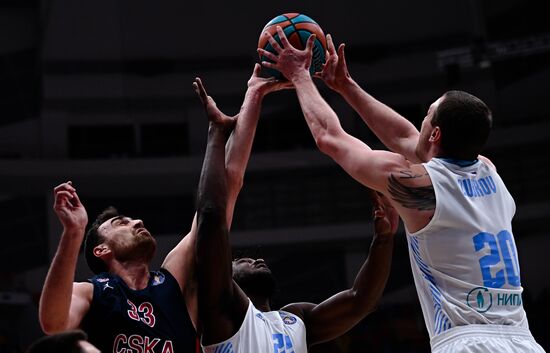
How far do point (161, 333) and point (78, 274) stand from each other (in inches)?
617

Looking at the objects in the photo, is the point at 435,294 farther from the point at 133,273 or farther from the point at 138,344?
the point at 133,273

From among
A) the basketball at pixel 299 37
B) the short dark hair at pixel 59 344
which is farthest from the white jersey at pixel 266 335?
the short dark hair at pixel 59 344

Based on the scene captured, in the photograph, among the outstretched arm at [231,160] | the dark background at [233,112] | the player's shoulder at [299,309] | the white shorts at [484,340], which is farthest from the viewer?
the dark background at [233,112]

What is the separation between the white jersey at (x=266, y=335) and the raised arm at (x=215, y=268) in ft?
0.14

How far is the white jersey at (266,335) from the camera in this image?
4.29m

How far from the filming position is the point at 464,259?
12.1 feet

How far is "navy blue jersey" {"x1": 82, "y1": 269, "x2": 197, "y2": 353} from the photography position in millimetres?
3986

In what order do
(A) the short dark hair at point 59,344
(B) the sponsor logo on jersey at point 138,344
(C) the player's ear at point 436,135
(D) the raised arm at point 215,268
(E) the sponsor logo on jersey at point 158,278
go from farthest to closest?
(E) the sponsor logo on jersey at point 158,278
(D) the raised arm at point 215,268
(B) the sponsor logo on jersey at point 138,344
(C) the player's ear at point 436,135
(A) the short dark hair at point 59,344

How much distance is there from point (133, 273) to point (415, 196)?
1.56m

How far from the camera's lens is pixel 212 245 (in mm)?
4227

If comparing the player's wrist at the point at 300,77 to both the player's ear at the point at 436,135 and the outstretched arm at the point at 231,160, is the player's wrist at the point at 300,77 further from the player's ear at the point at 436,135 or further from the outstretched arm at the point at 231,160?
A: the player's ear at the point at 436,135

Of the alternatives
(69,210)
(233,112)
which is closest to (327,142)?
(69,210)

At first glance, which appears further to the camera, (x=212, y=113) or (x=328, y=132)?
(x=212, y=113)

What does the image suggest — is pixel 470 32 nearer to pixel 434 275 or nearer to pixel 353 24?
pixel 353 24
